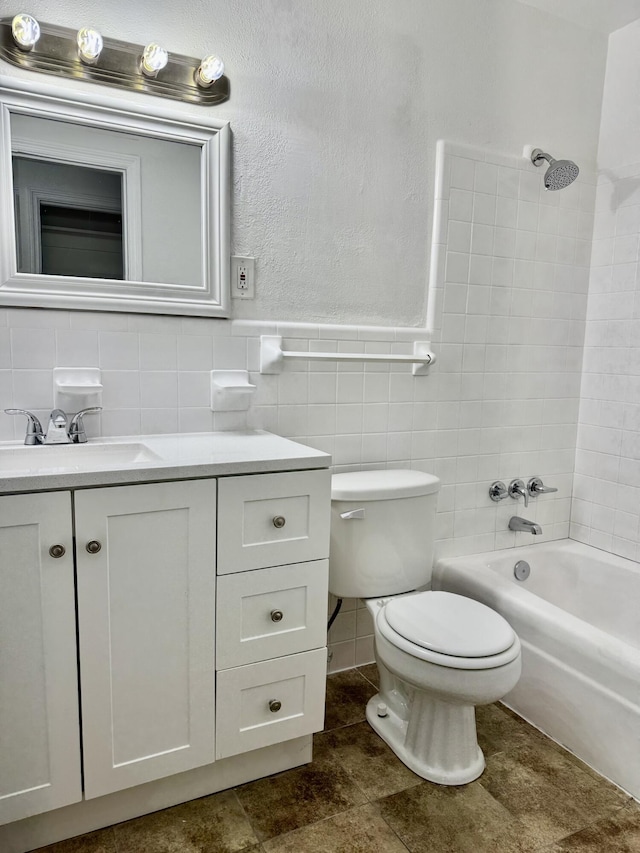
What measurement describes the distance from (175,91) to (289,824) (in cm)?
195

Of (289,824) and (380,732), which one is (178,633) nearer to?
(289,824)

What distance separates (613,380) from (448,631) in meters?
A: 1.37

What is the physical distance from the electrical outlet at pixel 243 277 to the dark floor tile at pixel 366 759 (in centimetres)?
137

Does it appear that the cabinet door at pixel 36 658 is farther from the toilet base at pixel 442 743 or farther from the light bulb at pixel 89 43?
the light bulb at pixel 89 43

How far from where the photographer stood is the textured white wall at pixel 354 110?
1.73 metres

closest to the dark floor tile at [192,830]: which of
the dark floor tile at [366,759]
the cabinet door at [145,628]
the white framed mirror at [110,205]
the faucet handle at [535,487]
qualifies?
the cabinet door at [145,628]

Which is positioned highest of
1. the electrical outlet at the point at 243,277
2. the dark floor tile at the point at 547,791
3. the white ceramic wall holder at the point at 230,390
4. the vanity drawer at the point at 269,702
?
the electrical outlet at the point at 243,277

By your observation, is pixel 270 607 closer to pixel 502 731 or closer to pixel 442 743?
pixel 442 743

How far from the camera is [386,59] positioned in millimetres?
1935

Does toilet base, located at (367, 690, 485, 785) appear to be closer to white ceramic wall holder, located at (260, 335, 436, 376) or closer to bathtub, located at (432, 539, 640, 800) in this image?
bathtub, located at (432, 539, 640, 800)

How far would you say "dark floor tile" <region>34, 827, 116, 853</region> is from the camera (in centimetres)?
134

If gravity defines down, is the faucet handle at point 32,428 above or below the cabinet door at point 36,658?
above

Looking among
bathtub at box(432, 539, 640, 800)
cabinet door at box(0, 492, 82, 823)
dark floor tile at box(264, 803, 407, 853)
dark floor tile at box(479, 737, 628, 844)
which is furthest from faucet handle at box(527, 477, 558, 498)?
cabinet door at box(0, 492, 82, 823)

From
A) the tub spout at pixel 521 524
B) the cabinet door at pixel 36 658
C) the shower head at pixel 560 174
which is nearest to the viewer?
the cabinet door at pixel 36 658
